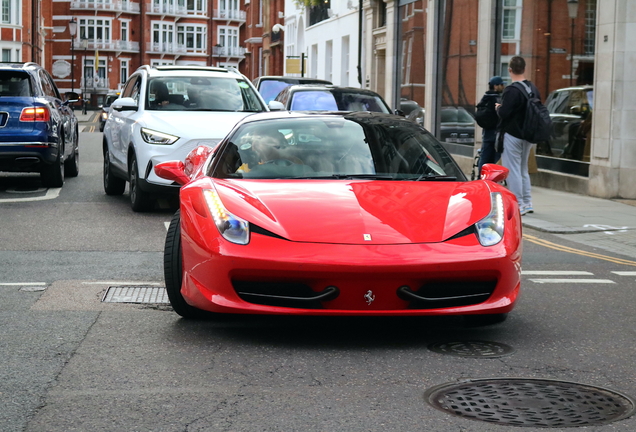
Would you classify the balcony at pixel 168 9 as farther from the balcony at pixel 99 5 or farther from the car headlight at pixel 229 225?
the car headlight at pixel 229 225

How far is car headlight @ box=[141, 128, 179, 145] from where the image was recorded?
39.4 feet

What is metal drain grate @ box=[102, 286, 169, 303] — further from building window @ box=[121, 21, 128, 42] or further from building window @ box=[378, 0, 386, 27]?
building window @ box=[121, 21, 128, 42]

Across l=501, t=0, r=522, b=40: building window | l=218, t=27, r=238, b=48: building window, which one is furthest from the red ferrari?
l=218, t=27, r=238, b=48: building window

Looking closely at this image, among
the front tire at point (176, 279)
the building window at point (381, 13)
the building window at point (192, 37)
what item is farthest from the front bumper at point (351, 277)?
the building window at point (192, 37)

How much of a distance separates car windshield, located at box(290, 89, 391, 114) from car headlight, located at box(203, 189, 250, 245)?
11418mm

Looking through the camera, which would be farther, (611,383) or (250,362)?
(250,362)

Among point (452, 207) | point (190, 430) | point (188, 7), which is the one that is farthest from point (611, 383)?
point (188, 7)

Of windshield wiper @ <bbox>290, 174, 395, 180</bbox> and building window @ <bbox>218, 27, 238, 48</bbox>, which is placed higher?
building window @ <bbox>218, 27, 238, 48</bbox>

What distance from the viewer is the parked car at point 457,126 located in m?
23.0

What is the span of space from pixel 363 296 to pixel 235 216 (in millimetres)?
843

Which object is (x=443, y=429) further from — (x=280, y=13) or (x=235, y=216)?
(x=280, y=13)

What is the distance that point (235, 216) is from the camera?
5.69 metres

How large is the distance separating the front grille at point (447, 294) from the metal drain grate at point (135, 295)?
6.62 feet

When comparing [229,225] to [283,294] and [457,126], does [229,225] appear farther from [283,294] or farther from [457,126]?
[457,126]
